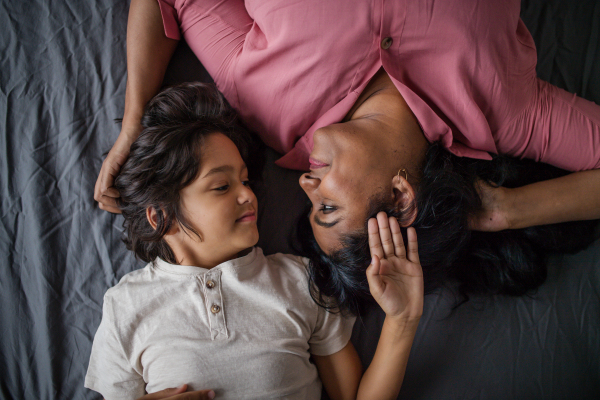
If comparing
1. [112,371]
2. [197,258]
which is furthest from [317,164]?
[112,371]

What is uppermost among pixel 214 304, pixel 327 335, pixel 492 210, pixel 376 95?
pixel 376 95

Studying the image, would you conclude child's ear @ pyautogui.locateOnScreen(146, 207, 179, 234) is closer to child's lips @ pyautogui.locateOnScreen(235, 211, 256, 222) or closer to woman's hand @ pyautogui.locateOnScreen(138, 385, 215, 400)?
child's lips @ pyautogui.locateOnScreen(235, 211, 256, 222)

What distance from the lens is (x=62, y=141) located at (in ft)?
4.61

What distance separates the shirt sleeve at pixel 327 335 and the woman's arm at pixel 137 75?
35.6 inches

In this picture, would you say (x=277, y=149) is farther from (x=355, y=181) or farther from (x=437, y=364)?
(x=437, y=364)

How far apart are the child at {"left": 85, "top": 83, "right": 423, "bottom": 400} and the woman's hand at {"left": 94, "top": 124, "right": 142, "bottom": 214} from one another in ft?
0.17

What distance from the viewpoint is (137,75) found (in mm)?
1333

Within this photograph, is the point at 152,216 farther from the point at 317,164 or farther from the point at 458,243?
the point at 458,243

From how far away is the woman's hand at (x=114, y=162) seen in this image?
1.28 meters

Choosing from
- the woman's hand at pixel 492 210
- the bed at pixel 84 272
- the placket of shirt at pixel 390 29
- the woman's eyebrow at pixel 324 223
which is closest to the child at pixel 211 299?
the woman's eyebrow at pixel 324 223

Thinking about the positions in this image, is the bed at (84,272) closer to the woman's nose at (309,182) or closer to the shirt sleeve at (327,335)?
the shirt sleeve at (327,335)

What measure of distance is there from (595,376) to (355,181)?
1.30 metres

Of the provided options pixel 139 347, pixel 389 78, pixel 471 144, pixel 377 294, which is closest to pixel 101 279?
pixel 139 347

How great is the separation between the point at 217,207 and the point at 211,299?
31 cm
